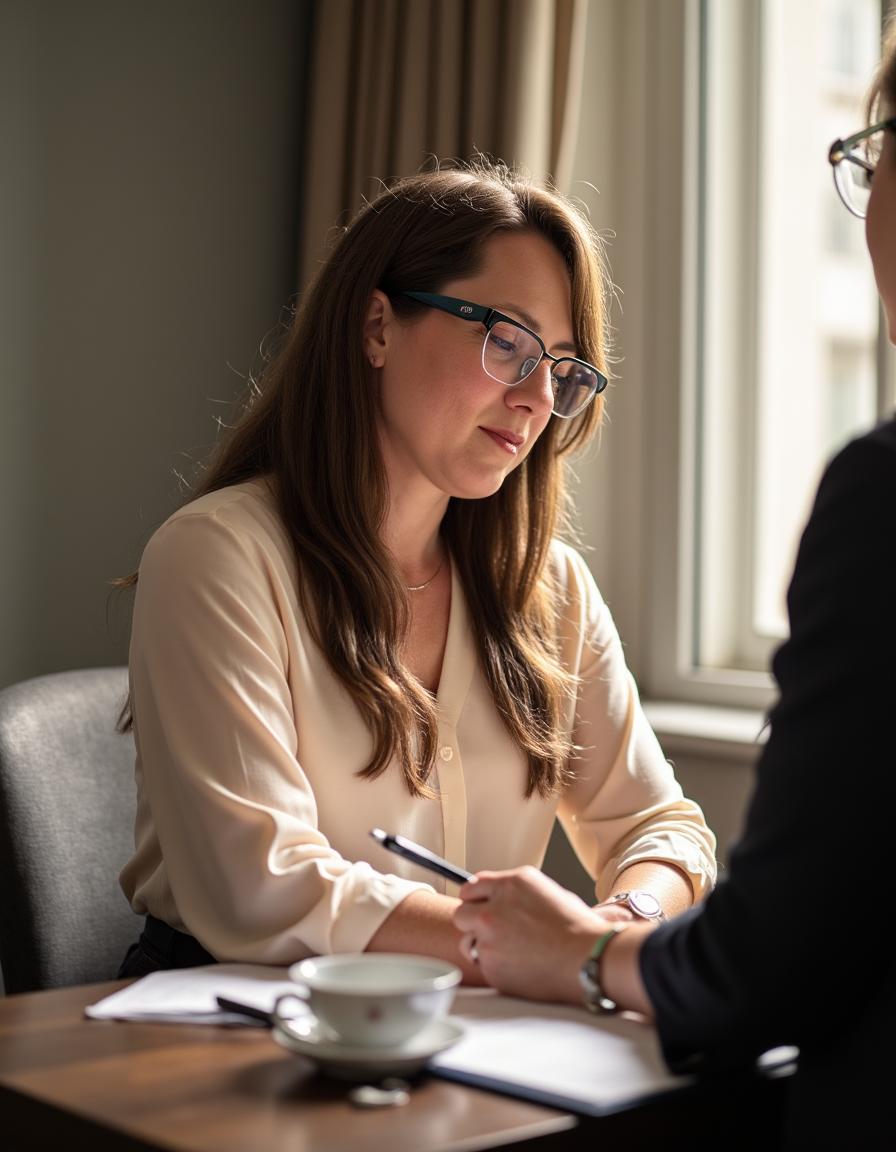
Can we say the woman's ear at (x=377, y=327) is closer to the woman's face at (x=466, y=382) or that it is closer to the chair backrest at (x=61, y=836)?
the woman's face at (x=466, y=382)

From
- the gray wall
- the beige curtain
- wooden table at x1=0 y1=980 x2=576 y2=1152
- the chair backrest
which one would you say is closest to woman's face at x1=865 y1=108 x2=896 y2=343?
wooden table at x1=0 y1=980 x2=576 y2=1152

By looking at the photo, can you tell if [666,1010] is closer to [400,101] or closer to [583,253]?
[583,253]

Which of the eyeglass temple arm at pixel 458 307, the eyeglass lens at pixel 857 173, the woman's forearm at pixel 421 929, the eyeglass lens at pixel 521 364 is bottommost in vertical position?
the woman's forearm at pixel 421 929

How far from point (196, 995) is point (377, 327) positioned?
0.87 m

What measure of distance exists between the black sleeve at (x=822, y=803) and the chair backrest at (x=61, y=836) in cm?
100

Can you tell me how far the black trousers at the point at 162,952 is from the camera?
1.51 m

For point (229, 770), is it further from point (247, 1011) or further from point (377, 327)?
point (377, 327)

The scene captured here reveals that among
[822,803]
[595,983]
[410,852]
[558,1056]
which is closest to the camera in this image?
[822,803]

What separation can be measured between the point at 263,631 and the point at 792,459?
5.19 feet

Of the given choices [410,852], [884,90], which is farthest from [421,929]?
[884,90]

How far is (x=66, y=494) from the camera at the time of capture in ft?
8.79

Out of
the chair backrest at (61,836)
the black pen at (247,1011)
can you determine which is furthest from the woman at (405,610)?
the black pen at (247,1011)

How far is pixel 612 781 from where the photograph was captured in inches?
71.4

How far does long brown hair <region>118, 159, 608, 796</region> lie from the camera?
1635 millimetres
